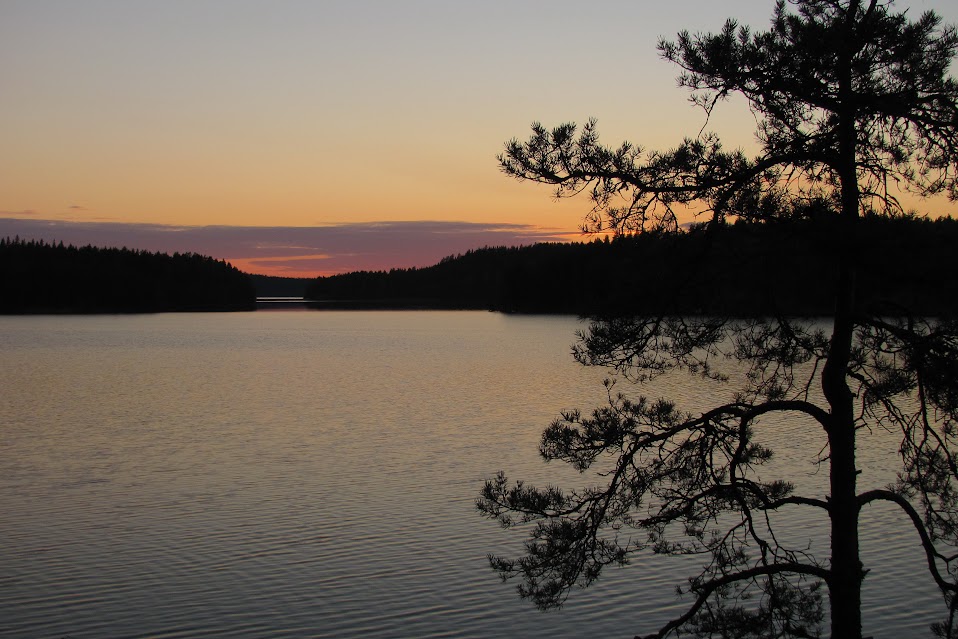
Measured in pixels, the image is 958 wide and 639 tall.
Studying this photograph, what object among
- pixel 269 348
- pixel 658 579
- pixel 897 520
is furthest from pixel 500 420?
pixel 269 348

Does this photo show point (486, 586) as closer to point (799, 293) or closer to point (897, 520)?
point (799, 293)

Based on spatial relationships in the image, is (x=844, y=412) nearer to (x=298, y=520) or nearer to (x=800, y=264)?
(x=800, y=264)

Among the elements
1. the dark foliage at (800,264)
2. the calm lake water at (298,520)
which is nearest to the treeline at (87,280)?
the calm lake water at (298,520)

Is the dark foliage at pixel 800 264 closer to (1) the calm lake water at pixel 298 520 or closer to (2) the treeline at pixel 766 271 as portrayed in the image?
(2) the treeline at pixel 766 271

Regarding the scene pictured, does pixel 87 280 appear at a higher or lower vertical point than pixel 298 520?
higher

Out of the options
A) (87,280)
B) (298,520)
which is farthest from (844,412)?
(87,280)

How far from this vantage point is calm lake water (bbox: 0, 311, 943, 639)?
457 inches

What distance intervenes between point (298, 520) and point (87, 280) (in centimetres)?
14567

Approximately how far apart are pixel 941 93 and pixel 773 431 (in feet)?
69.1

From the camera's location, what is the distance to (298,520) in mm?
16203

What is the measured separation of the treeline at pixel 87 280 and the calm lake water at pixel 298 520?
117m

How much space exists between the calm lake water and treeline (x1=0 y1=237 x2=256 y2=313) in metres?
117

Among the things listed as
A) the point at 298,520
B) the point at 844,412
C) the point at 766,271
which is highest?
the point at 766,271

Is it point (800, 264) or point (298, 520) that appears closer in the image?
Result: point (800, 264)
